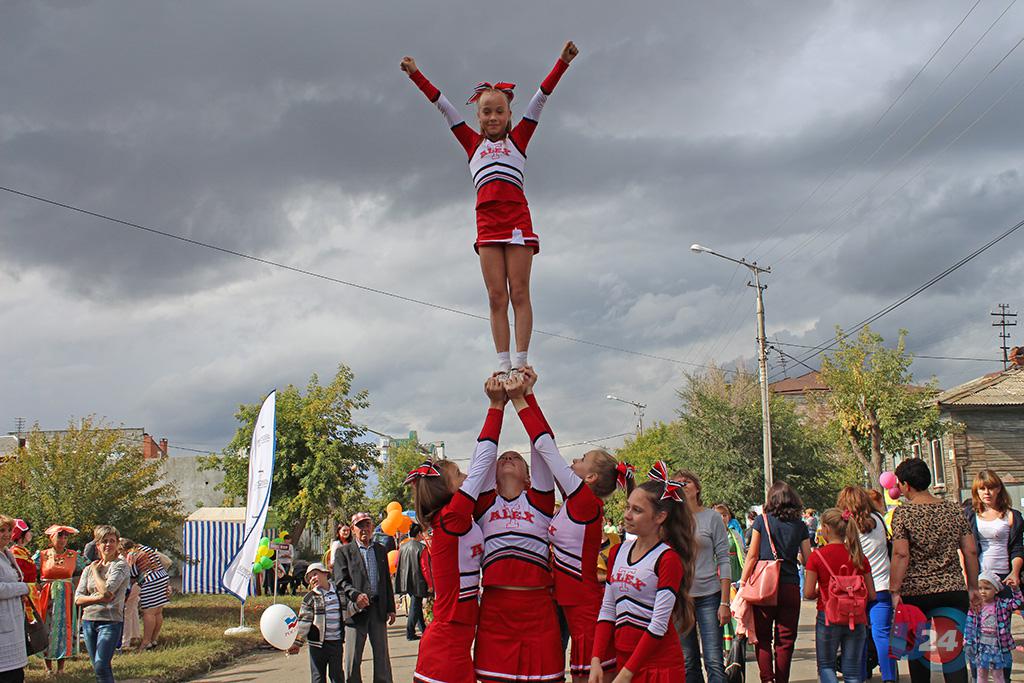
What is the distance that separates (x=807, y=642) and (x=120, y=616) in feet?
28.8

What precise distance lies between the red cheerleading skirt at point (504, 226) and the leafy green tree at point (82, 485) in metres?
14.2

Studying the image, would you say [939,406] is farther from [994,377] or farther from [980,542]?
[980,542]

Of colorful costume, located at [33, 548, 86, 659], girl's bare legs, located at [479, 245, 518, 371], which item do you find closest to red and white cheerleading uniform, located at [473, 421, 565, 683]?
girl's bare legs, located at [479, 245, 518, 371]

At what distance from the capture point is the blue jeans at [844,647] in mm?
7434

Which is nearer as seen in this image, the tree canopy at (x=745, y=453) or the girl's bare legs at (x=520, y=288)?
the girl's bare legs at (x=520, y=288)

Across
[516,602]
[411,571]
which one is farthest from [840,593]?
[411,571]

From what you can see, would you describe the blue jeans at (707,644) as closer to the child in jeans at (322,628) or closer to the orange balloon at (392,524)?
the child in jeans at (322,628)

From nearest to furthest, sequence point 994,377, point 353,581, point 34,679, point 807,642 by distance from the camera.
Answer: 1. point 353,581
2. point 34,679
3. point 807,642
4. point 994,377

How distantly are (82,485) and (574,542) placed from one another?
1567 centimetres

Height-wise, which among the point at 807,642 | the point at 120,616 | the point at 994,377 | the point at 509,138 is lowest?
the point at 807,642

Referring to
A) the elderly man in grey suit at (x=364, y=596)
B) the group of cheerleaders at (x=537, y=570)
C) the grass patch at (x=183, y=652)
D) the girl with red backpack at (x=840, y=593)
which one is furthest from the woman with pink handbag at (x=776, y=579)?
the grass patch at (x=183, y=652)

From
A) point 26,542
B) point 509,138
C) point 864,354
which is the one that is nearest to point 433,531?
point 509,138

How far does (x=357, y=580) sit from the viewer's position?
362 inches

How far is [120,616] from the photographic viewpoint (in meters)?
9.88
